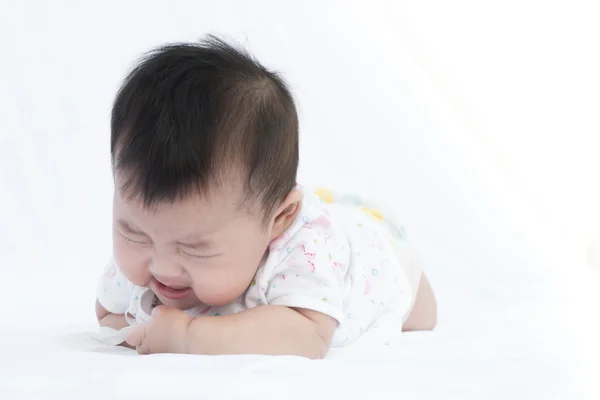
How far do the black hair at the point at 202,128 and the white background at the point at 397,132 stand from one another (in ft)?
1.64

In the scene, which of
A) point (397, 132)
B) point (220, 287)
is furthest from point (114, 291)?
point (397, 132)

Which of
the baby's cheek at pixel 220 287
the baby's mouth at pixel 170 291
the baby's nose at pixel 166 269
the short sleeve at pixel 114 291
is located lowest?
the short sleeve at pixel 114 291

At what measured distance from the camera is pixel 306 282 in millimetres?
1267

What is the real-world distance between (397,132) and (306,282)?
4.81 ft

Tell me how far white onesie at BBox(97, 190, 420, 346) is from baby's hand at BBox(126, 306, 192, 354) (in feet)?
0.35

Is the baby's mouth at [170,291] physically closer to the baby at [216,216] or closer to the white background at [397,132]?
the baby at [216,216]

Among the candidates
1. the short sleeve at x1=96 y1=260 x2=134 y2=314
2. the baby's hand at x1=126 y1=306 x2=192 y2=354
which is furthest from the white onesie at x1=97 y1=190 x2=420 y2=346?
the baby's hand at x1=126 y1=306 x2=192 y2=354

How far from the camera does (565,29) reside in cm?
329

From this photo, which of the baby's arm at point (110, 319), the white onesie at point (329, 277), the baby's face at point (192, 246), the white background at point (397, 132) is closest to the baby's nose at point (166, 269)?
the baby's face at point (192, 246)

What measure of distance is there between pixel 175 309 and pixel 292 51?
1731 mm

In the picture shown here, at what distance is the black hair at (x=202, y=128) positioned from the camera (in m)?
1.10

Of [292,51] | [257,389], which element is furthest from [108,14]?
[257,389]

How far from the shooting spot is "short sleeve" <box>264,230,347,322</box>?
1244mm

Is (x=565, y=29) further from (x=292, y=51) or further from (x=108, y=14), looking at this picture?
(x=108, y=14)
